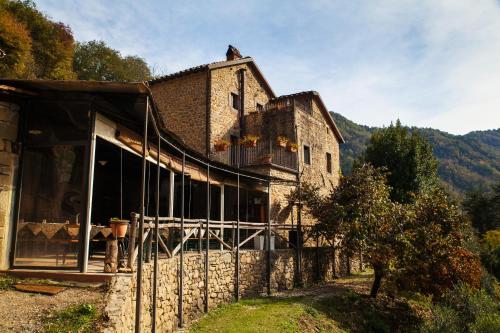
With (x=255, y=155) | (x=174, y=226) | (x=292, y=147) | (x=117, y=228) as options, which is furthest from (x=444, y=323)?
(x=117, y=228)

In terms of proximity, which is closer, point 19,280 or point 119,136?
point 19,280

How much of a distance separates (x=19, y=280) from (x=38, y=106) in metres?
3.37

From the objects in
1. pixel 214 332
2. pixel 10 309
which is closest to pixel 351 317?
pixel 214 332

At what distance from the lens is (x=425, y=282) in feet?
49.6

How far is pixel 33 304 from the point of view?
5664 mm

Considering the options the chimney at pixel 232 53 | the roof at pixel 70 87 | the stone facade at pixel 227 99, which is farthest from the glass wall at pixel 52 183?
the chimney at pixel 232 53

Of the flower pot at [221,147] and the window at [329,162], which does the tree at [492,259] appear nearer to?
the window at [329,162]

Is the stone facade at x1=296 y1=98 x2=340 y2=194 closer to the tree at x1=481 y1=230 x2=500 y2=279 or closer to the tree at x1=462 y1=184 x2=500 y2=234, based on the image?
the tree at x1=481 y1=230 x2=500 y2=279

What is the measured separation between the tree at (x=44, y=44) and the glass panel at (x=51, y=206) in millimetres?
21700

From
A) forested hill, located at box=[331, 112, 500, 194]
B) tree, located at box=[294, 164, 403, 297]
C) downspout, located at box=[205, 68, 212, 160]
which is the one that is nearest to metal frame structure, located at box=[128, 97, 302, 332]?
tree, located at box=[294, 164, 403, 297]

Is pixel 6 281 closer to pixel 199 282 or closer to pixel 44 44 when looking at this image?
pixel 199 282

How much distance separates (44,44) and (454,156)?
124022mm

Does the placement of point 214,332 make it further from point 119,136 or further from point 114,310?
point 119,136

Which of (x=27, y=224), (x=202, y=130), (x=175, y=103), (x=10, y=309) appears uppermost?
(x=175, y=103)
